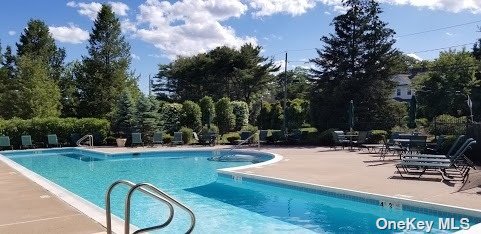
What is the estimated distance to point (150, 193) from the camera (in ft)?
13.6

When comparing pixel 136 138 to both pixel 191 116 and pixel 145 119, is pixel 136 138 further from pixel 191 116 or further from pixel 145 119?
pixel 191 116

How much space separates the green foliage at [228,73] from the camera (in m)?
46.7

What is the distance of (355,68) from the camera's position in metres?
28.9

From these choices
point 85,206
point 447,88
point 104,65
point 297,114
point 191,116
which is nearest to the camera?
point 85,206

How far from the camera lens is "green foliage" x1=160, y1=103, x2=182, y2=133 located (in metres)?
28.2

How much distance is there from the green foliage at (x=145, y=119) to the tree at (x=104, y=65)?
12.2m

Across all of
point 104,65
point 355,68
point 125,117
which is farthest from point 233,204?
point 104,65

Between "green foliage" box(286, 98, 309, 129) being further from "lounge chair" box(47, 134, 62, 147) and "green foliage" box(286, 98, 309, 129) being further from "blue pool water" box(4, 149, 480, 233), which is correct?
"blue pool water" box(4, 149, 480, 233)

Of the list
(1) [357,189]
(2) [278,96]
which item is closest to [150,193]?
(1) [357,189]

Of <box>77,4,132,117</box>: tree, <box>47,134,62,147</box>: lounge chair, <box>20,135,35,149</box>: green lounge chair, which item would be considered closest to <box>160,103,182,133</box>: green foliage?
<box>47,134,62,147</box>: lounge chair

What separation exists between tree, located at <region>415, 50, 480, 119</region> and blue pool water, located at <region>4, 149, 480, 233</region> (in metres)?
29.2

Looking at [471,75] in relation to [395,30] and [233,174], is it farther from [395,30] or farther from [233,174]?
[233,174]

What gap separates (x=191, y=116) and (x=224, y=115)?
13.3 feet

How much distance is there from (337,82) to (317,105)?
2.09 meters
